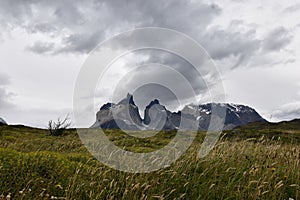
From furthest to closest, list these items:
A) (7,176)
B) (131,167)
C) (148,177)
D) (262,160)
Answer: (262,160) < (131,167) < (148,177) < (7,176)

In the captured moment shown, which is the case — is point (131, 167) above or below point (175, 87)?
below

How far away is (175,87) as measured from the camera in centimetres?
924

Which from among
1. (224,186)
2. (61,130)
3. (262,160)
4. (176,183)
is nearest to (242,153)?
(262,160)

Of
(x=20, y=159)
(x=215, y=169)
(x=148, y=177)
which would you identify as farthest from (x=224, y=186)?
(x=20, y=159)

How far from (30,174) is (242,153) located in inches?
188

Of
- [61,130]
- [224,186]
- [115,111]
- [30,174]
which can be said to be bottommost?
[224,186]

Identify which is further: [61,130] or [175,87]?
[61,130]

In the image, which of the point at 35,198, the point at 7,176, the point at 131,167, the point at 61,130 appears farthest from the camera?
the point at 61,130

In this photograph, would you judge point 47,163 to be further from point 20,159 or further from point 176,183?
point 176,183

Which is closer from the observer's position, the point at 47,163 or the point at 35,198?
the point at 35,198

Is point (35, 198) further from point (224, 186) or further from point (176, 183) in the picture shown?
point (224, 186)

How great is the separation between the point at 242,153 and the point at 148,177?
114 inches

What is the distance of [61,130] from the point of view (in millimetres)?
41000

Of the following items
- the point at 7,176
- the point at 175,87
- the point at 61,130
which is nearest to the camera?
the point at 7,176
